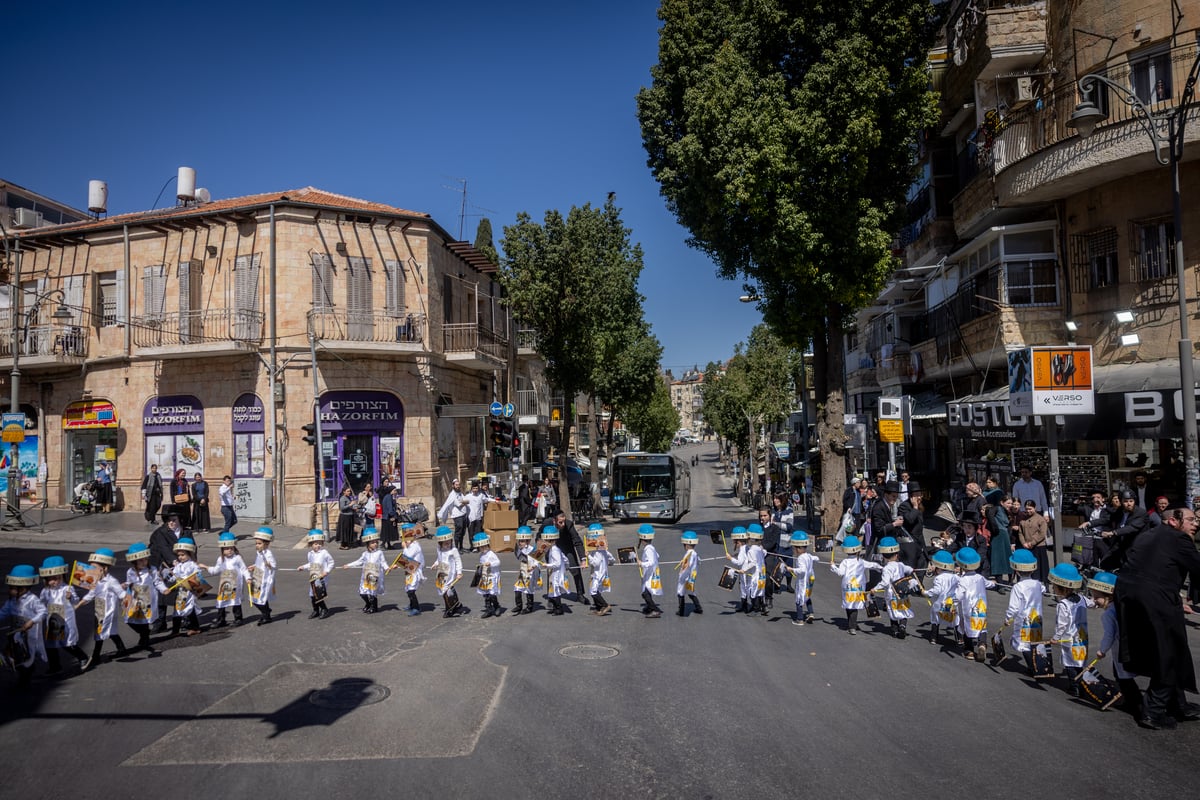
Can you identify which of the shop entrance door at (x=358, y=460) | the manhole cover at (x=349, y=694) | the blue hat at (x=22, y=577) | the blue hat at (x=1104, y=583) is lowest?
the manhole cover at (x=349, y=694)

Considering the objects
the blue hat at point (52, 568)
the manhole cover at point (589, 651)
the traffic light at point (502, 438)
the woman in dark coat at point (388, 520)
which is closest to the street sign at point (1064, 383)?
the manhole cover at point (589, 651)

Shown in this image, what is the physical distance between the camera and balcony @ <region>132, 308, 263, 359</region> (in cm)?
2392

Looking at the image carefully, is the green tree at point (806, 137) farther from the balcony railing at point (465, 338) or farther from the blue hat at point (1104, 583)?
the blue hat at point (1104, 583)

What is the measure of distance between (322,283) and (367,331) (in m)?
2.00

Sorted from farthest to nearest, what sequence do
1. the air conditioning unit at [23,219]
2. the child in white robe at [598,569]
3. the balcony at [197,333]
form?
the air conditioning unit at [23,219]
the balcony at [197,333]
the child in white robe at [598,569]

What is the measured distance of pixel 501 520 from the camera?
20531mm

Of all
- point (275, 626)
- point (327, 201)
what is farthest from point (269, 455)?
point (275, 626)

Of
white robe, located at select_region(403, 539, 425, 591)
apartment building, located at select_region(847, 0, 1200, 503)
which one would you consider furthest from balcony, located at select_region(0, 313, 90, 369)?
apartment building, located at select_region(847, 0, 1200, 503)

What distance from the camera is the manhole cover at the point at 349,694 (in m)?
7.81

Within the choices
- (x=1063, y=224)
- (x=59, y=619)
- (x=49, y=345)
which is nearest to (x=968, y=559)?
(x=59, y=619)

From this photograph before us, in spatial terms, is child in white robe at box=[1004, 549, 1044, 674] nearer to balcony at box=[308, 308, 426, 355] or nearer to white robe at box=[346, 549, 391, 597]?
white robe at box=[346, 549, 391, 597]

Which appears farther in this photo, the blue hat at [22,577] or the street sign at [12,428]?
the street sign at [12,428]

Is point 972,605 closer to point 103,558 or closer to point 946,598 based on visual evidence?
point 946,598

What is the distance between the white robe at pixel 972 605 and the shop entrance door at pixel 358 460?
19.0 m
